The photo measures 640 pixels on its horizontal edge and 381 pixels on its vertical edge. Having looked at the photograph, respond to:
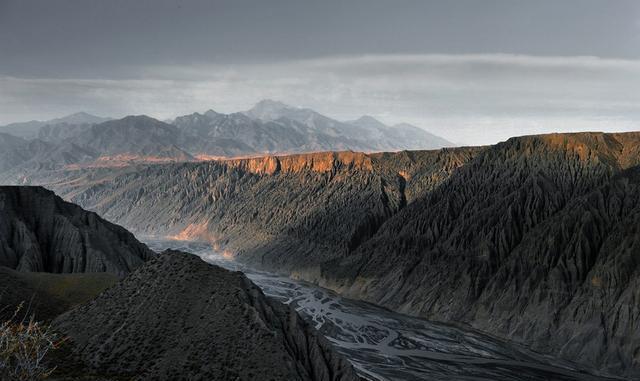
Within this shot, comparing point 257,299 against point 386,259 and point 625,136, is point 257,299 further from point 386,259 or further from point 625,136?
point 625,136

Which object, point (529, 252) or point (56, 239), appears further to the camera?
point (529, 252)

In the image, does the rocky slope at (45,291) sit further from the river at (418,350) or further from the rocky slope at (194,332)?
the river at (418,350)

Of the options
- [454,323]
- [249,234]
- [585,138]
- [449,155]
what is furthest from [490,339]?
[249,234]

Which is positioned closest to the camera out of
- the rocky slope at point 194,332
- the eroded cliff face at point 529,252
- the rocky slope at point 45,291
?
the rocky slope at point 194,332

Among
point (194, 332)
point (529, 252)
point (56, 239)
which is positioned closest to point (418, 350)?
point (529, 252)

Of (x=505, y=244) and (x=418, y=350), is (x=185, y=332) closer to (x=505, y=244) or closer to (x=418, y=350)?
(x=418, y=350)

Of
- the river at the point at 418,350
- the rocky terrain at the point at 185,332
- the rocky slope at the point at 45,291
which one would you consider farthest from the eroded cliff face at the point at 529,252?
the rocky slope at the point at 45,291
